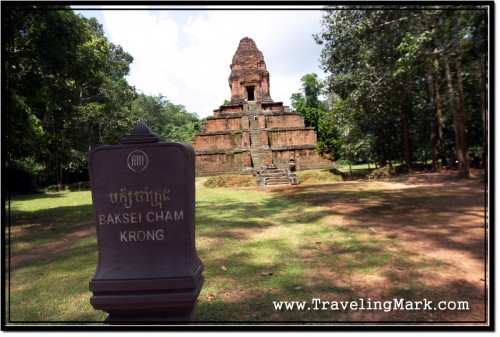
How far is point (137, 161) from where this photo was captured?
2.95m

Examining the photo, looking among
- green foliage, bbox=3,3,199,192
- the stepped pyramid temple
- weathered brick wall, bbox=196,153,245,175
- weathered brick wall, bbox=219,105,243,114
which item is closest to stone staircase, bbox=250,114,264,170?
Answer: the stepped pyramid temple

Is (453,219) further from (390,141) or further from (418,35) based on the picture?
(390,141)

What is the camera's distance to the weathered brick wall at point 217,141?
2591 centimetres

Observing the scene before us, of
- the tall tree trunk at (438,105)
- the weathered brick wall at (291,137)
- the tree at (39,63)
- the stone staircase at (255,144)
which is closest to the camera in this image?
the tall tree trunk at (438,105)

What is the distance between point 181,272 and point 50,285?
2.39 m

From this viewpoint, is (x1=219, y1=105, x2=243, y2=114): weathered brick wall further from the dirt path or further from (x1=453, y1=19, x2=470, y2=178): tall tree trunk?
the dirt path

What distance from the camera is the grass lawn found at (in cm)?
326

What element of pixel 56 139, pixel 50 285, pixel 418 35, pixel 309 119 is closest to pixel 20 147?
pixel 56 139

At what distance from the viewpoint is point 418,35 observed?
6.40m

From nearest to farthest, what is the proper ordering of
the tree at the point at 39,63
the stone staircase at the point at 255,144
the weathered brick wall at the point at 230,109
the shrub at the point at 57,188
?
the tree at the point at 39,63 → the shrub at the point at 57,188 → the stone staircase at the point at 255,144 → the weathered brick wall at the point at 230,109

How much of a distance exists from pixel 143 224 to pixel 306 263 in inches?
96.7

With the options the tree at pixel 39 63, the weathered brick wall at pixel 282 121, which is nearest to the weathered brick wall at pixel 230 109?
the weathered brick wall at pixel 282 121

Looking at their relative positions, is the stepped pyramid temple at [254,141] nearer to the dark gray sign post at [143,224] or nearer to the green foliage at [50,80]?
the green foliage at [50,80]

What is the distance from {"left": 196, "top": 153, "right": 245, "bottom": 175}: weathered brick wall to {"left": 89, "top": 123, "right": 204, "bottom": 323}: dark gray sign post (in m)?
22.2
